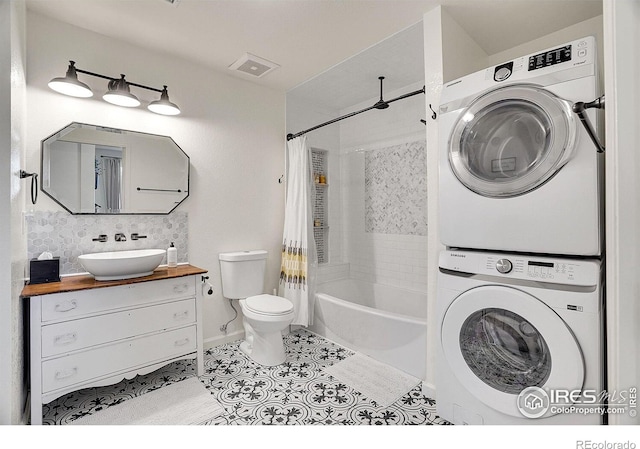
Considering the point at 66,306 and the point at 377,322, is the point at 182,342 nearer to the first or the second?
the point at 66,306

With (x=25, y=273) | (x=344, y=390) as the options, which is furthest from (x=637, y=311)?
(x=25, y=273)

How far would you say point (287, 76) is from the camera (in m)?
2.82

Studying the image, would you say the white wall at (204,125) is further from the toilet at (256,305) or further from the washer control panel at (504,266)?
the washer control panel at (504,266)

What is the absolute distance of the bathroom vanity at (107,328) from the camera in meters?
1.64

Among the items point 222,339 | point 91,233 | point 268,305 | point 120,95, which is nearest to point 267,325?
point 268,305

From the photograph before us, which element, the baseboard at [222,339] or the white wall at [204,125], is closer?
the white wall at [204,125]

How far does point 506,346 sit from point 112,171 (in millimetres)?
2723

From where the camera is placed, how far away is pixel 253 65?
257 centimetres

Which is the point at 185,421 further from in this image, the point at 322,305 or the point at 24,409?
the point at 322,305

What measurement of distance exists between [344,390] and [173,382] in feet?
3.93

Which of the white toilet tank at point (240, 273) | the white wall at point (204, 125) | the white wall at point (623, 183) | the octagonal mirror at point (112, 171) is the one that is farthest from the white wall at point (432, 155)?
the octagonal mirror at point (112, 171)

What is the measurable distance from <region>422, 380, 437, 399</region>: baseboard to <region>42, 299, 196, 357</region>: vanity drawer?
164 cm

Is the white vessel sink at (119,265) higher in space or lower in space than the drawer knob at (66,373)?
higher

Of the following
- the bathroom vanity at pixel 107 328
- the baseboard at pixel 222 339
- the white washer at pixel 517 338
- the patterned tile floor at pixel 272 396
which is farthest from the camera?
the baseboard at pixel 222 339
